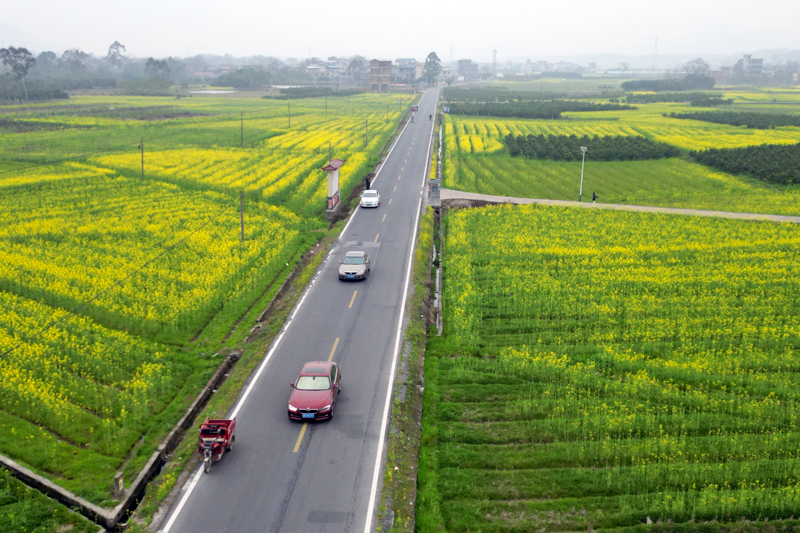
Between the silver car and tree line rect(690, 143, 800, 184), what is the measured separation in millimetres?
47277

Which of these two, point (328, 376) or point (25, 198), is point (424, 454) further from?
point (25, 198)

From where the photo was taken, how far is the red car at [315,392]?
63.8ft

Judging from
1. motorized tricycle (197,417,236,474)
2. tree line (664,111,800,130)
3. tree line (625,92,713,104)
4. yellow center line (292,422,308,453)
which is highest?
tree line (625,92,713,104)

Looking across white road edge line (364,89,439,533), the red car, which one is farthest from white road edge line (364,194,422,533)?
the red car

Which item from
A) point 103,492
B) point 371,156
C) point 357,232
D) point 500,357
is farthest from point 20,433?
point 371,156

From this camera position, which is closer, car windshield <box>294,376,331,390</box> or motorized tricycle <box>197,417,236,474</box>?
motorized tricycle <box>197,417,236,474</box>

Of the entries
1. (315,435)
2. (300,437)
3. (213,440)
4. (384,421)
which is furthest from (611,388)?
(213,440)

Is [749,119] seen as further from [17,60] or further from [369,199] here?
[17,60]

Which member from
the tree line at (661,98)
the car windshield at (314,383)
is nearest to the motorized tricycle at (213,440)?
the car windshield at (314,383)

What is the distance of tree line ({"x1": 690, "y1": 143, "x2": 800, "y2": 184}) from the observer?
60688 mm

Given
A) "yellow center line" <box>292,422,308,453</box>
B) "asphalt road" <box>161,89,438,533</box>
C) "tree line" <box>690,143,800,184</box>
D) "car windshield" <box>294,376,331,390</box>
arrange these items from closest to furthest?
"asphalt road" <box>161,89,438,533</box>
"yellow center line" <box>292,422,308,453</box>
"car windshield" <box>294,376,331,390</box>
"tree line" <box>690,143,800,184</box>

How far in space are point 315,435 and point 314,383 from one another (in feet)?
6.06

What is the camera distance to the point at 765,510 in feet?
51.8

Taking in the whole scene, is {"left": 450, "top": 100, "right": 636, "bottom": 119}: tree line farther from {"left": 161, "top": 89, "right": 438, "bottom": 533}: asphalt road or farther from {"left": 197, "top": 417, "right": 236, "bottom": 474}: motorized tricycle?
{"left": 197, "top": 417, "right": 236, "bottom": 474}: motorized tricycle
